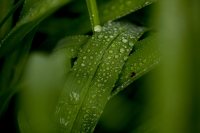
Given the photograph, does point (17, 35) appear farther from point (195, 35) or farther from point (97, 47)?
point (195, 35)

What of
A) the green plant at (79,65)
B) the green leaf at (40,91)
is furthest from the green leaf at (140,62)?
the green leaf at (40,91)

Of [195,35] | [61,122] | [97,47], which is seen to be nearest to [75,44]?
[97,47]

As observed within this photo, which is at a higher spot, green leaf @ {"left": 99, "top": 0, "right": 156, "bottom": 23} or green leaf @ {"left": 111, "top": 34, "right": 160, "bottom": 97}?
green leaf @ {"left": 99, "top": 0, "right": 156, "bottom": 23}

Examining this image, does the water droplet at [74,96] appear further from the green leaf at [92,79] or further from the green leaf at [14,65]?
the green leaf at [14,65]

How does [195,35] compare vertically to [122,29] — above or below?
above

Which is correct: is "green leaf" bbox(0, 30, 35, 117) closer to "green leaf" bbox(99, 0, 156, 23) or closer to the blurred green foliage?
the blurred green foliage

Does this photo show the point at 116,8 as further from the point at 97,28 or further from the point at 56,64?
the point at 56,64

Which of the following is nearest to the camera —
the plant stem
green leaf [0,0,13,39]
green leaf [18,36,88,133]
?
green leaf [18,36,88,133]

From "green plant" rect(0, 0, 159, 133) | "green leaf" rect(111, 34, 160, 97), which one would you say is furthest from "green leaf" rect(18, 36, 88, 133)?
"green leaf" rect(111, 34, 160, 97)

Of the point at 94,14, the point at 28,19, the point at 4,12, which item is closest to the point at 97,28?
the point at 94,14
